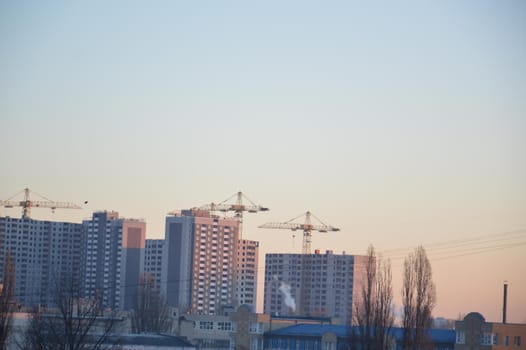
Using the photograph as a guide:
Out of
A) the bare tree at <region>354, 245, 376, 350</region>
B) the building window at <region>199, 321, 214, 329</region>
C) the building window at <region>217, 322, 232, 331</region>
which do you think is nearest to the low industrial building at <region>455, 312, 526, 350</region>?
the bare tree at <region>354, 245, 376, 350</region>

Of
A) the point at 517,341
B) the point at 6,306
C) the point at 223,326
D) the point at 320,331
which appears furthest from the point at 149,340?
the point at 517,341

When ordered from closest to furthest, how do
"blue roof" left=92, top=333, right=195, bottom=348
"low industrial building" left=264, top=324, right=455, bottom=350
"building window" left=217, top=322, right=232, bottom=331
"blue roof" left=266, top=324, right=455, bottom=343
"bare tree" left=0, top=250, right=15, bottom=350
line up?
"bare tree" left=0, top=250, right=15, bottom=350 < "blue roof" left=92, top=333, right=195, bottom=348 < "low industrial building" left=264, top=324, right=455, bottom=350 < "blue roof" left=266, top=324, right=455, bottom=343 < "building window" left=217, top=322, right=232, bottom=331

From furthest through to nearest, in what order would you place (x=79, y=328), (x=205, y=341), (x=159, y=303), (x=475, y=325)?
(x=159, y=303) → (x=205, y=341) → (x=475, y=325) → (x=79, y=328)

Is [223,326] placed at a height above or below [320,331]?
below

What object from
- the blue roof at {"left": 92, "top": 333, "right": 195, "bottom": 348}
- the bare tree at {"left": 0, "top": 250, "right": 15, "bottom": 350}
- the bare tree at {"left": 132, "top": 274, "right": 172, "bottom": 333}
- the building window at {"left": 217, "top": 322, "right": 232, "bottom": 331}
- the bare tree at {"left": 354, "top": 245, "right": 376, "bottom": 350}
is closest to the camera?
the bare tree at {"left": 0, "top": 250, "right": 15, "bottom": 350}

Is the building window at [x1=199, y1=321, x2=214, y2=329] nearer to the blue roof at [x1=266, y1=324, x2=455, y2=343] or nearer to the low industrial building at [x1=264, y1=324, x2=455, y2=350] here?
the blue roof at [x1=266, y1=324, x2=455, y2=343]

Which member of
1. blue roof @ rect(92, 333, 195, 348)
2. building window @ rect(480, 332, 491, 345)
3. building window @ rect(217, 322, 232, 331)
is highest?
building window @ rect(480, 332, 491, 345)

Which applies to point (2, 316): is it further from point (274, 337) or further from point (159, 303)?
point (159, 303)

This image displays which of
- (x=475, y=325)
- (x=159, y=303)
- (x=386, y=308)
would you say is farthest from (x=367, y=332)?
(x=159, y=303)

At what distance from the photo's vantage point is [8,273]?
7169 centimetres

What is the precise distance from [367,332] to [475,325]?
13.0 m

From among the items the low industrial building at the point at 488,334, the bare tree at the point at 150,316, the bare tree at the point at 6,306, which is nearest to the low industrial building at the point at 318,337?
the low industrial building at the point at 488,334

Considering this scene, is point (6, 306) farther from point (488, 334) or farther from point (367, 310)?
point (488, 334)

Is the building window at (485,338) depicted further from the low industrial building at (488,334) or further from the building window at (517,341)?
the building window at (517,341)
